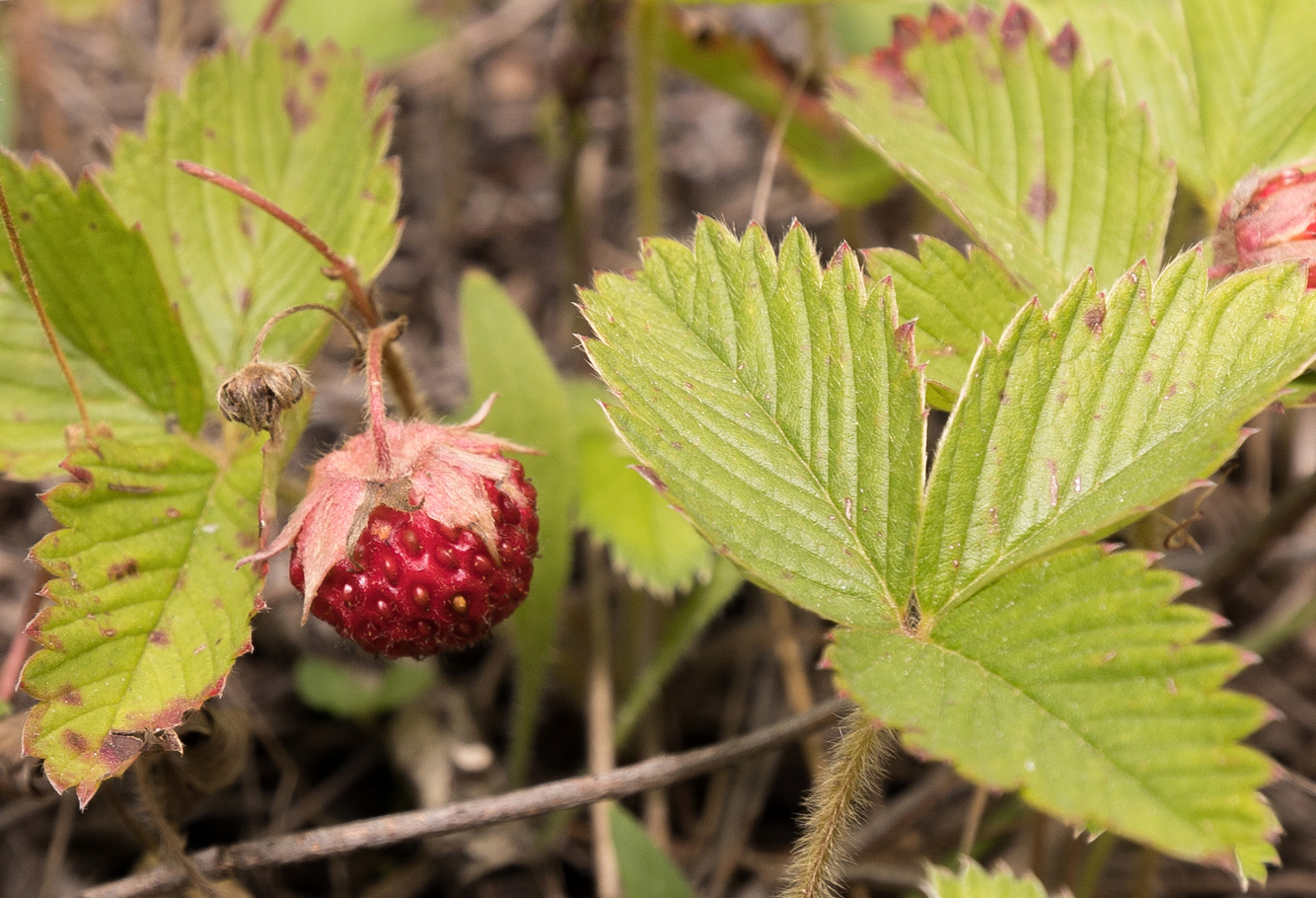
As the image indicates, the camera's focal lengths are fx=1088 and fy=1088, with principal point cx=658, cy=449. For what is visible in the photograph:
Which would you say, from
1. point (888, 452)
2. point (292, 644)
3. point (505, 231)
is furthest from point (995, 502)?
point (505, 231)

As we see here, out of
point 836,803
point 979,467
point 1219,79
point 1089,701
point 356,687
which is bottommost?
point 356,687

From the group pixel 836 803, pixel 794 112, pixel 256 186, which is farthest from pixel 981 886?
pixel 794 112

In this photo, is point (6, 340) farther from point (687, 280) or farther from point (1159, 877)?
point (1159, 877)

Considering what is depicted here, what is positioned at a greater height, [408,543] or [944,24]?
[944,24]

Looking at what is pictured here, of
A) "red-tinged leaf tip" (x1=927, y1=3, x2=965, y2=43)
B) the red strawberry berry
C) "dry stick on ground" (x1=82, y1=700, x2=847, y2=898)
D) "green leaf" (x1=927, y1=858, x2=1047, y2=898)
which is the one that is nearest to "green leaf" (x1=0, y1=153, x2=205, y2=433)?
the red strawberry berry

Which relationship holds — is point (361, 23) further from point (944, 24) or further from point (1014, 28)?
point (1014, 28)

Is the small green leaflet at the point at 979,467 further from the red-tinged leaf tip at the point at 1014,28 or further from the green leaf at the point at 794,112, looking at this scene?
the green leaf at the point at 794,112
